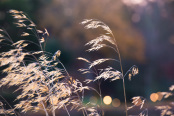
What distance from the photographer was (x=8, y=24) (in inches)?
254

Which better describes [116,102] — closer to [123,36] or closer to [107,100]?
[107,100]

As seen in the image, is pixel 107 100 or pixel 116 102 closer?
pixel 116 102

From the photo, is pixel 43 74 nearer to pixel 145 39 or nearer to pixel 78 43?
pixel 78 43

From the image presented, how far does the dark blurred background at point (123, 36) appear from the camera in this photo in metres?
7.81

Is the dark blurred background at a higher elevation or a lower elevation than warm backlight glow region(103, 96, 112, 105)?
higher

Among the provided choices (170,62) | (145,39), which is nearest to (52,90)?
(145,39)

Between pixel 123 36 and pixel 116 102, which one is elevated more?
pixel 123 36

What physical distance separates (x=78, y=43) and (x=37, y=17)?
6.15 ft

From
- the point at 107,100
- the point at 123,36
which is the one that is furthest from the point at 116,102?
the point at 123,36

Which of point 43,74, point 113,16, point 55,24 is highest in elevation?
point 113,16

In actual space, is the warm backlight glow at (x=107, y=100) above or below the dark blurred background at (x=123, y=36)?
below

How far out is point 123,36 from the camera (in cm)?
844

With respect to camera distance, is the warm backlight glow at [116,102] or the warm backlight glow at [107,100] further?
the warm backlight glow at [107,100]

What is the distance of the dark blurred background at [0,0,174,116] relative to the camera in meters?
7.81
